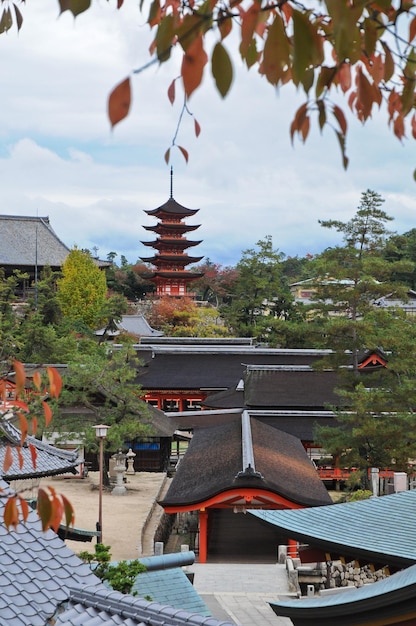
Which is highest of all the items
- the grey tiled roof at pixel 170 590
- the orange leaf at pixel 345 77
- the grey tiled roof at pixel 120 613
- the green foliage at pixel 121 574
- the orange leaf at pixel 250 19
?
the orange leaf at pixel 345 77

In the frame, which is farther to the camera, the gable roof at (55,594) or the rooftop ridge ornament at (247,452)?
the rooftop ridge ornament at (247,452)

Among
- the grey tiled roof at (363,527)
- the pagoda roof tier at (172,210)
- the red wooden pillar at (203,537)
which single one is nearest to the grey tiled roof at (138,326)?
the pagoda roof tier at (172,210)

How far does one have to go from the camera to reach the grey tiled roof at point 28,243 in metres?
41.3

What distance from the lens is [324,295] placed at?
18.9 meters

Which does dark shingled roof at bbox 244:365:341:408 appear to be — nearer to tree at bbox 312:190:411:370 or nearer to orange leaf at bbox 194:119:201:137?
tree at bbox 312:190:411:370

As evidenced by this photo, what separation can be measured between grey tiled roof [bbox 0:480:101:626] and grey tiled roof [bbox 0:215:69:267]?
35484 mm

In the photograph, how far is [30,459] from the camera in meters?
10.9

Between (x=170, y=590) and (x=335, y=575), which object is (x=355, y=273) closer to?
(x=335, y=575)

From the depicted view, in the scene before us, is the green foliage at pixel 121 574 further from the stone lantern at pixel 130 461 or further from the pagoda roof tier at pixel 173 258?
the pagoda roof tier at pixel 173 258

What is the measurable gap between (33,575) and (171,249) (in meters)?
43.2

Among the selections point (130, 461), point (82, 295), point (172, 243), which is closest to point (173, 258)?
point (172, 243)

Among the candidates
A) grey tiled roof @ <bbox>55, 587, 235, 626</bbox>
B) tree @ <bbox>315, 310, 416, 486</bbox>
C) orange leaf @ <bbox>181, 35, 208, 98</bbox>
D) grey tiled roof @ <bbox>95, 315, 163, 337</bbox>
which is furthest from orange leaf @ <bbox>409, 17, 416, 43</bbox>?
grey tiled roof @ <bbox>95, 315, 163, 337</bbox>

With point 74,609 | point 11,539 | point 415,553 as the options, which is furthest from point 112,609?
point 415,553

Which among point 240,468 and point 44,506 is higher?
point 44,506
